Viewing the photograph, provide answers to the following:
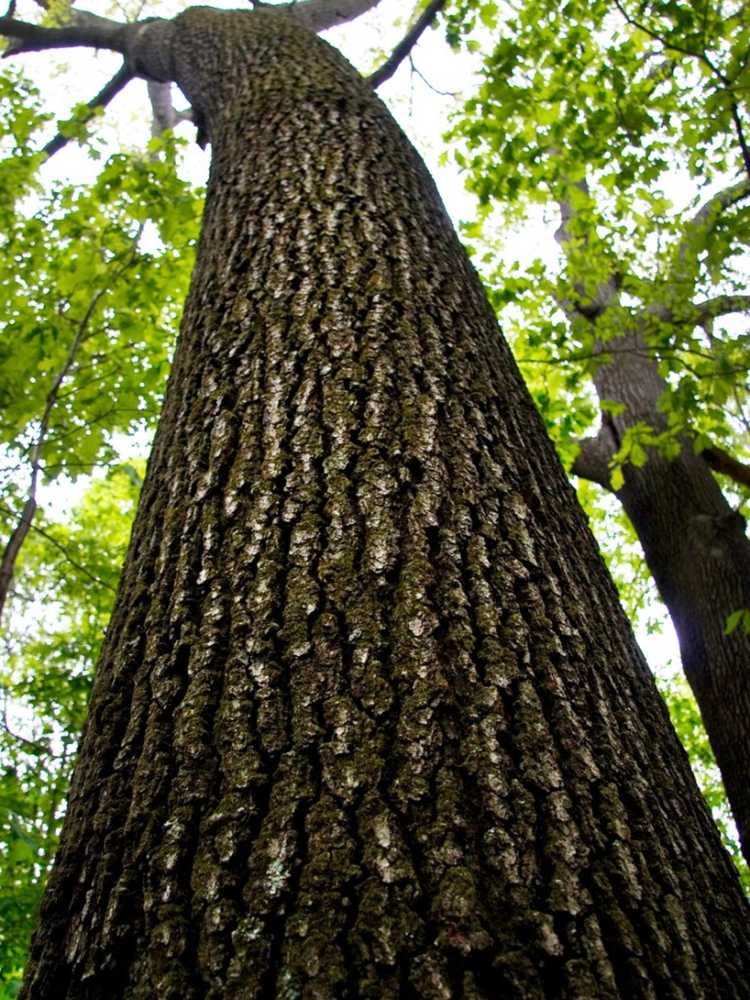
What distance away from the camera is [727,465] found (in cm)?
569

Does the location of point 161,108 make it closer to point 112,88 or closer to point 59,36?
point 112,88

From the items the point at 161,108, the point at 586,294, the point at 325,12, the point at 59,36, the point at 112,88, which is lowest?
the point at 586,294

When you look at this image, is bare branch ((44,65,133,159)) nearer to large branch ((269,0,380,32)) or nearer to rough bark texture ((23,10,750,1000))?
large branch ((269,0,380,32))

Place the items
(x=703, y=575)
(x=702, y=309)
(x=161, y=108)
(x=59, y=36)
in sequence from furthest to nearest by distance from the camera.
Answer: (x=161, y=108)
(x=59, y=36)
(x=702, y=309)
(x=703, y=575)

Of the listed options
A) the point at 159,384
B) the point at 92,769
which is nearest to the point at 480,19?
the point at 159,384

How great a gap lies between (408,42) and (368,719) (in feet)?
23.4

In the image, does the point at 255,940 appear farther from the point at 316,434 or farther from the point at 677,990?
the point at 316,434

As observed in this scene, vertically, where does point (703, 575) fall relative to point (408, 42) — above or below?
below

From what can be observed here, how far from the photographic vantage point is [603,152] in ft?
16.6

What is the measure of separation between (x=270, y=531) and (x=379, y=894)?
2.37 ft

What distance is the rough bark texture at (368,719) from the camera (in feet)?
3.07

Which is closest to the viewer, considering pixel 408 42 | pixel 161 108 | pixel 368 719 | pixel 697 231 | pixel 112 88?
pixel 368 719

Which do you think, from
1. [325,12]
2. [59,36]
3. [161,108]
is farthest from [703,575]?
[161,108]

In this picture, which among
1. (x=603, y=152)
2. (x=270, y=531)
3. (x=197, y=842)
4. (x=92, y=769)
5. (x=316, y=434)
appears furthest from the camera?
(x=603, y=152)
